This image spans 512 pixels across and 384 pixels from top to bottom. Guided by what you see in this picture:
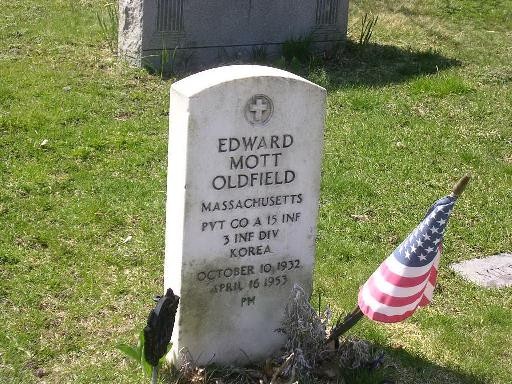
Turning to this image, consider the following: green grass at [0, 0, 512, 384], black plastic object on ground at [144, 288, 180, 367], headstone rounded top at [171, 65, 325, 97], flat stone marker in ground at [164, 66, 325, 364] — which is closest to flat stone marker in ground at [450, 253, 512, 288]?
green grass at [0, 0, 512, 384]

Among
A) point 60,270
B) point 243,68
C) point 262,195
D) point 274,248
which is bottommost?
point 60,270

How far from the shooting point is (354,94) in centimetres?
904

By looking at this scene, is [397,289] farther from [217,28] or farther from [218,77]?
[217,28]

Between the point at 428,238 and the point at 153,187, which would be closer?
the point at 428,238

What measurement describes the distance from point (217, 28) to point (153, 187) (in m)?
3.24

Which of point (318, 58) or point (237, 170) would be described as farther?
point (318, 58)

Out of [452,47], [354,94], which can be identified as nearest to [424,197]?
[354,94]

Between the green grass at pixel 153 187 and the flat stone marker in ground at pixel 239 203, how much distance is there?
56 cm

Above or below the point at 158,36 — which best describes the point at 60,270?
below

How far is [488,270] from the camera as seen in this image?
6043 mm

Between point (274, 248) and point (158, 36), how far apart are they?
4.99m

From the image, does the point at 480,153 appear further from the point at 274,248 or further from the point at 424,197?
the point at 274,248

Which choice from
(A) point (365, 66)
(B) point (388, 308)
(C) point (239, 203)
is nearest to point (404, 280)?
(B) point (388, 308)

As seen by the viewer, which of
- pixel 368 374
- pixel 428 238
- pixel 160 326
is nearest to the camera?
pixel 160 326
